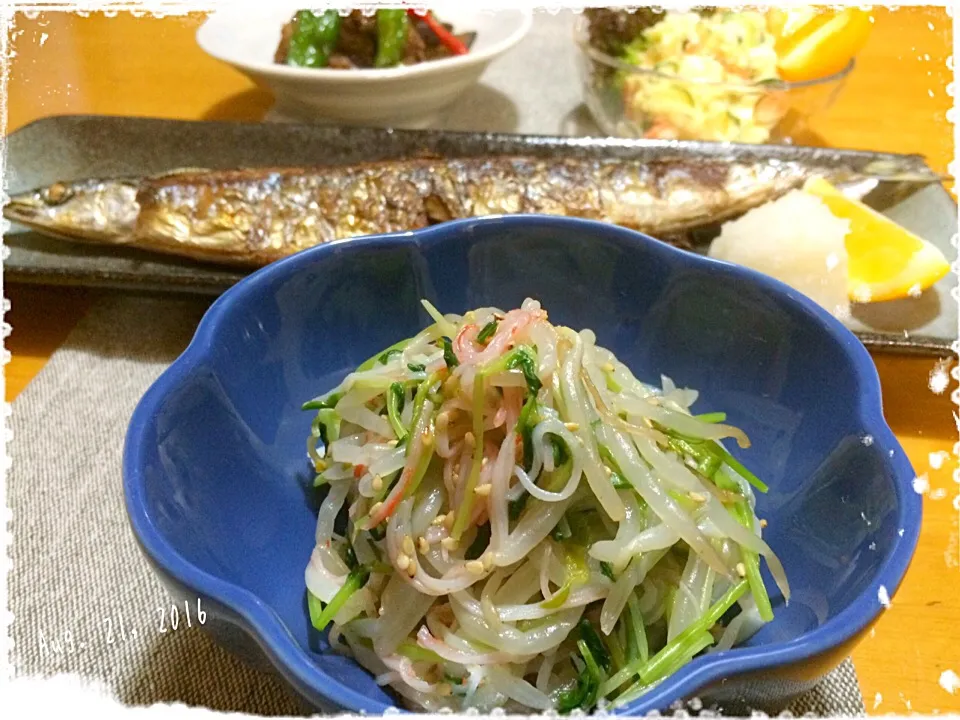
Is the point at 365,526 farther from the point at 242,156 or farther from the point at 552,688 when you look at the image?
the point at 242,156

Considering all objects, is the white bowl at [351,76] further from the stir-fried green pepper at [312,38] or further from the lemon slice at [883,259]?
the lemon slice at [883,259]

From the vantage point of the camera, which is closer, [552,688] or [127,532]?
[552,688]

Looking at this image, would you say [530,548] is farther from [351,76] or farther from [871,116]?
[871,116]

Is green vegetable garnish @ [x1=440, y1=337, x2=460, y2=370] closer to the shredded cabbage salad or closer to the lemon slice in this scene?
the shredded cabbage salad

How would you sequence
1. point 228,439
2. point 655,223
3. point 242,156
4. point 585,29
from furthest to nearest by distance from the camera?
point 585,29 < point 242,156 < point 655,223 < point 228,439

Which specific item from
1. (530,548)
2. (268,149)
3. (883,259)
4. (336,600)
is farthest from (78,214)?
(883,259)

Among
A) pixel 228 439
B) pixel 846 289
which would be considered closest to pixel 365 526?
pixel 228 439
